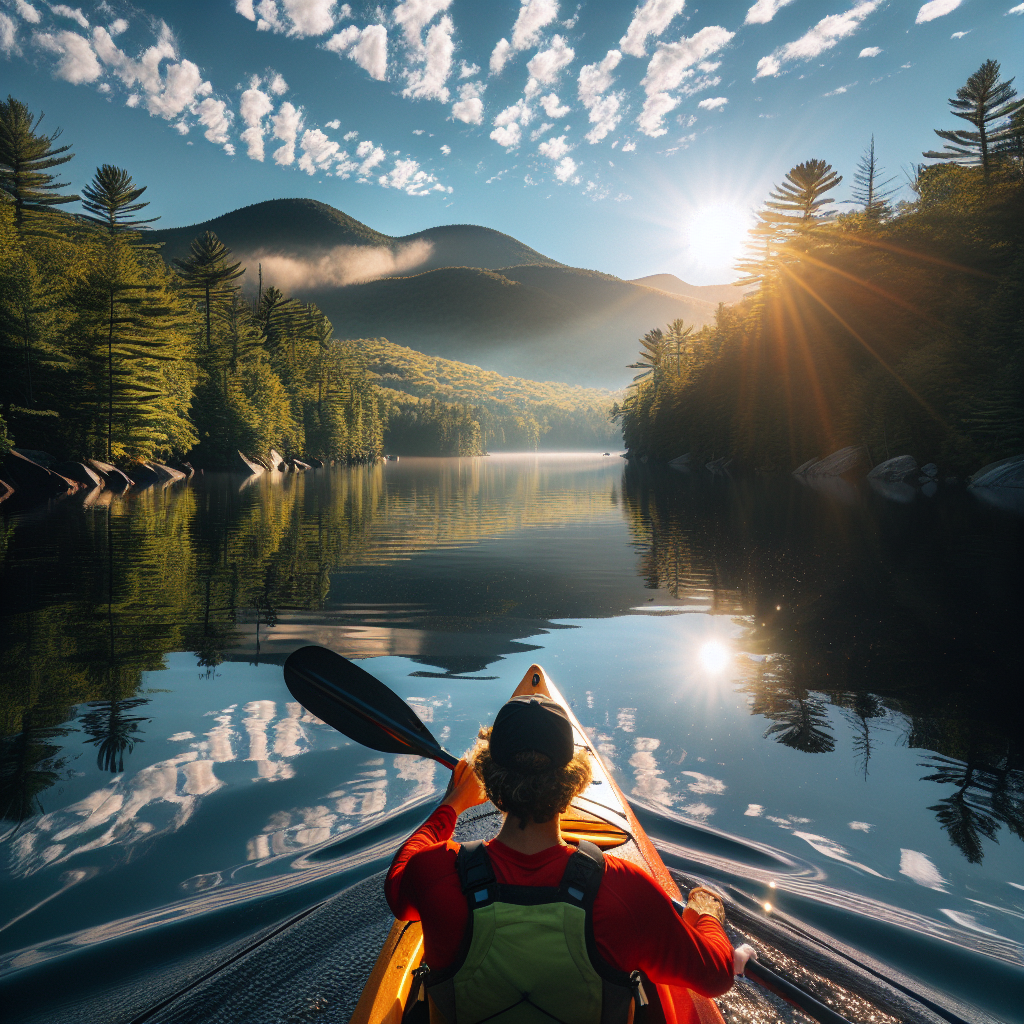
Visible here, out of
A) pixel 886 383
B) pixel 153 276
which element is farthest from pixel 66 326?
pixel 886 383

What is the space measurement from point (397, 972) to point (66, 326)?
43094 millimetres

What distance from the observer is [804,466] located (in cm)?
5266

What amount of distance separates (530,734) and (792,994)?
1.61 meters

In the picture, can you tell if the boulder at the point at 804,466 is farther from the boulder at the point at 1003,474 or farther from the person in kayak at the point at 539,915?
the person in kayak at the point at 539,915

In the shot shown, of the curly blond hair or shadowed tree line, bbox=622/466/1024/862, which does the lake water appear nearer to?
shadowed tree line, bbox=622/466/1024/862

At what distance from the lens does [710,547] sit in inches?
659

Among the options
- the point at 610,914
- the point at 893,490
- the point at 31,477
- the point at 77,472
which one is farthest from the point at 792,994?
the point at 77,472

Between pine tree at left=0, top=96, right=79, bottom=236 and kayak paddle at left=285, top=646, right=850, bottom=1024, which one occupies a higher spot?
pine tree at left=0, top=96, right=79, bottom=236

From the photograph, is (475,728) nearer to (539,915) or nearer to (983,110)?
(539,915)

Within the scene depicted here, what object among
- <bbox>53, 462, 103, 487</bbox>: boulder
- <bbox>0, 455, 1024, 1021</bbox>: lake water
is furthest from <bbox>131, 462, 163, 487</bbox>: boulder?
<bbox>0, 455, 1024, 1021</bbox>: lake water

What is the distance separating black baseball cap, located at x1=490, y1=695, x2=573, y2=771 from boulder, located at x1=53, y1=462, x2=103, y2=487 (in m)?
38.5

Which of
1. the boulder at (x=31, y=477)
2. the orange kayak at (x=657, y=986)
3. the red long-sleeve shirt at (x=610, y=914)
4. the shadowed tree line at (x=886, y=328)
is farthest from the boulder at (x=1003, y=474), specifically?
the boulder at (x=31, y=477)

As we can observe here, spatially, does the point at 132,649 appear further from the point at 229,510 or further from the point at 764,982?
the point at 229,510

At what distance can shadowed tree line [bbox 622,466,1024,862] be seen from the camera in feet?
18.2
